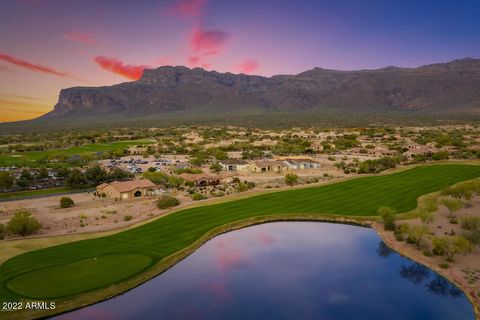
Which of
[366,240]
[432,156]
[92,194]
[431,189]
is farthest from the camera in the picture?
[432,156]

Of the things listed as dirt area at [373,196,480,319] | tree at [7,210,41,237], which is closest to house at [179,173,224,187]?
tree at [7,210,41,237]

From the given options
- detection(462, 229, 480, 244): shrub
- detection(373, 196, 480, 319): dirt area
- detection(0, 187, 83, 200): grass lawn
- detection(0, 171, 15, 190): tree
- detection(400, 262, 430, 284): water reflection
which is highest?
detection(0, 171, 15, 190): tree

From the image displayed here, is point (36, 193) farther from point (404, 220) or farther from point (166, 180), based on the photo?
point (404, 220)

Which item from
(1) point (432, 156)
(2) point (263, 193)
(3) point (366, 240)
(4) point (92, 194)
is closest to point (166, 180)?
(4) point (92, 194)

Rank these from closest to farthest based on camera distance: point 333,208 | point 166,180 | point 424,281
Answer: point 424,281 < point 333,208 < point 166,180

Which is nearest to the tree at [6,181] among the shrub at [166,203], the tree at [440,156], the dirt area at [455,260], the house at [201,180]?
the house at [201,180]

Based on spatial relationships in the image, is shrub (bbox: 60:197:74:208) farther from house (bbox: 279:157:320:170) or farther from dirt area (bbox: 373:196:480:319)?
house (bbox: 279:157:320:170)
